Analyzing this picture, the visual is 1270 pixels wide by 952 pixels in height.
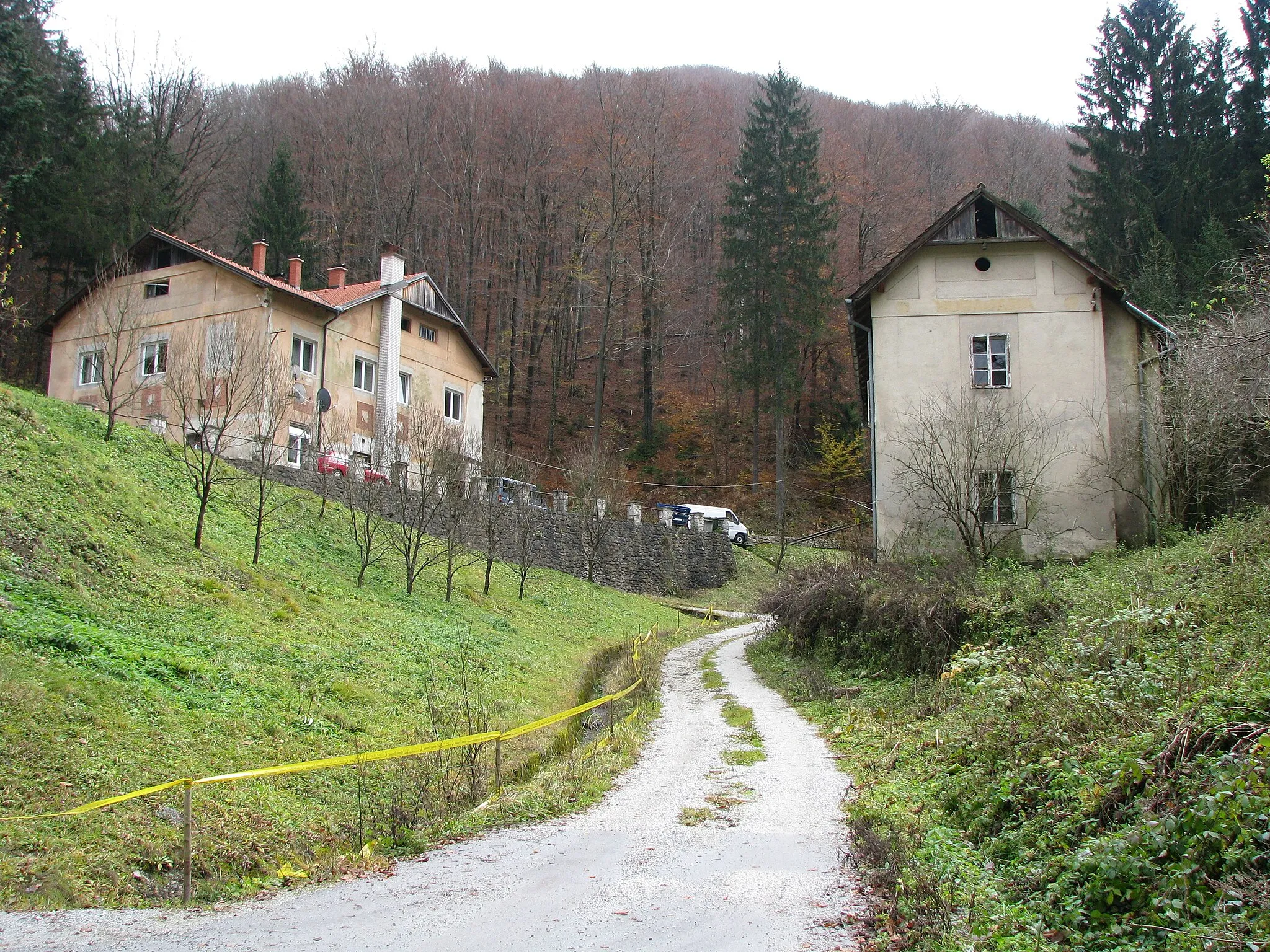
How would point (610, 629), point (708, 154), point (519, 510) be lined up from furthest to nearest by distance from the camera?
1. point (708, 154)
2. point (519, 510)
3. point (610, 629)

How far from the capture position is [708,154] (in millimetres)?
55438

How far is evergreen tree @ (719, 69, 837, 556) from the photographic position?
44.7 m

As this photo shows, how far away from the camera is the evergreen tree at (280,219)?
1761 inches

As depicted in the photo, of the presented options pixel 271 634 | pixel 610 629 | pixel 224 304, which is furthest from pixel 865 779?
pixel 224 304

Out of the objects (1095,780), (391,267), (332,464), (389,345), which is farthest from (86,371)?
(1095,780)

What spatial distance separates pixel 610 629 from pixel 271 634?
1302 centimetres

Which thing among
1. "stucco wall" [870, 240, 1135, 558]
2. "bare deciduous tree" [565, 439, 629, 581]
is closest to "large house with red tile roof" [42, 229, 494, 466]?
"bare deciduous tree" [565, 439, 629, 581]

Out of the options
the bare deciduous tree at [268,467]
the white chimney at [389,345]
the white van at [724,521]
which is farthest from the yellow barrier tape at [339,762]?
the white van at [724,521]

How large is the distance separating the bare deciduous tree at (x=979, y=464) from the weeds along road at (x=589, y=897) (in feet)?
41.7

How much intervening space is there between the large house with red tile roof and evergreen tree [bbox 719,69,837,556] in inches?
635

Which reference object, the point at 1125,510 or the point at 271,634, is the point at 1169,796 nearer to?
the point at 271,634

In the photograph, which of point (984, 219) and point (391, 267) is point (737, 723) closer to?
point (984, 219)

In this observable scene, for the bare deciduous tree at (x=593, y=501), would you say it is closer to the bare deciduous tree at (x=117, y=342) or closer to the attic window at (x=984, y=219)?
the bare deciduous tree at (x=117, y=342)

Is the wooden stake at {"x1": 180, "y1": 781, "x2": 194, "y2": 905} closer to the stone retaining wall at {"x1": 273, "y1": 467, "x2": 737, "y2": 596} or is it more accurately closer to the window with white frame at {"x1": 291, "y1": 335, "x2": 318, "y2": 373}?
the stone retaining wall at {"x1": 273, "y1": 467, "x2": 737, "y2": 596}
